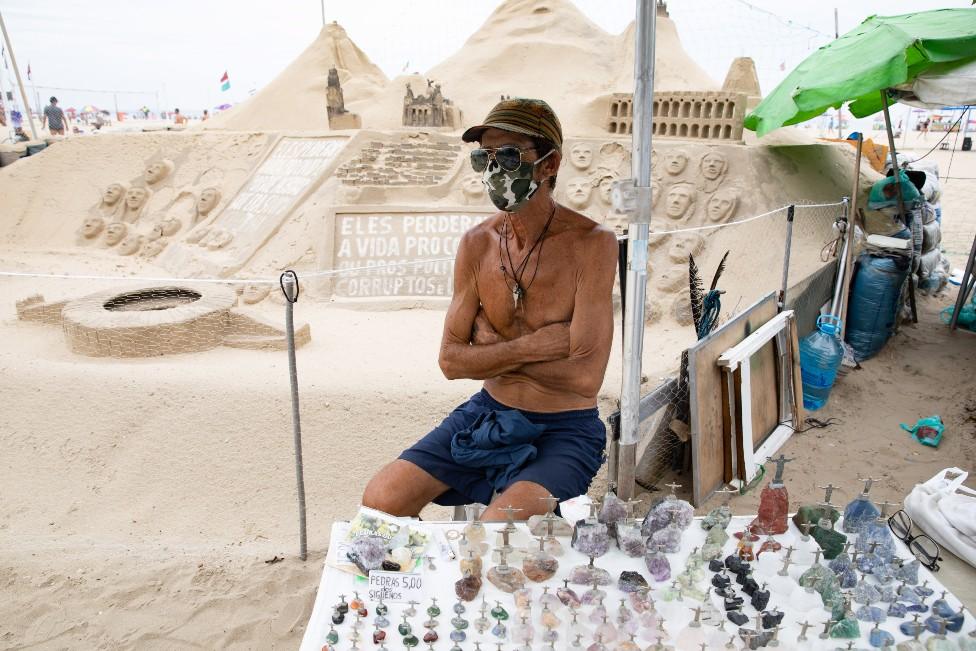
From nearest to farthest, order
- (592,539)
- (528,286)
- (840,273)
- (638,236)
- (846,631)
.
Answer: (846,631), (592,539), (638,236), (528,286), (840,273)

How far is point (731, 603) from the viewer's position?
6.26 ft

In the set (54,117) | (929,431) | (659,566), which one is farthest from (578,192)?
(54,117)

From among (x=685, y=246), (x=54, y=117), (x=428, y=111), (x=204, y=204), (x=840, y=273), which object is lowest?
(x=840, y=273)

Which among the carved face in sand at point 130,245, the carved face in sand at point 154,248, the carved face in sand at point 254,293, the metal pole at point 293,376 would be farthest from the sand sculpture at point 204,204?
the metal pole at point 293,376

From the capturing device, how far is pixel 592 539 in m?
2.09

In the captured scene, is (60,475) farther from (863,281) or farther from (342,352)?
(863,281)

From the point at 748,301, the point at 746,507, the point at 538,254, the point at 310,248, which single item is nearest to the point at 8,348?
the point at 310,248

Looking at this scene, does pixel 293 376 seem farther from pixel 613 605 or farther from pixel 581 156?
pixel 581 156

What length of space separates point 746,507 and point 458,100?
13.4 metres

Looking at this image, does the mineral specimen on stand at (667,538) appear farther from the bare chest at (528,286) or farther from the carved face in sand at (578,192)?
the carved face in sand at (578,192)

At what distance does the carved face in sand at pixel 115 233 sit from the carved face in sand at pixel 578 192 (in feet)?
28.2

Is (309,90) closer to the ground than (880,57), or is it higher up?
higher up

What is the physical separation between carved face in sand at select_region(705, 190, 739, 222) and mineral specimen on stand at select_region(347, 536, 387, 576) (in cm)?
842

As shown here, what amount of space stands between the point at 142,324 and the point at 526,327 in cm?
521
